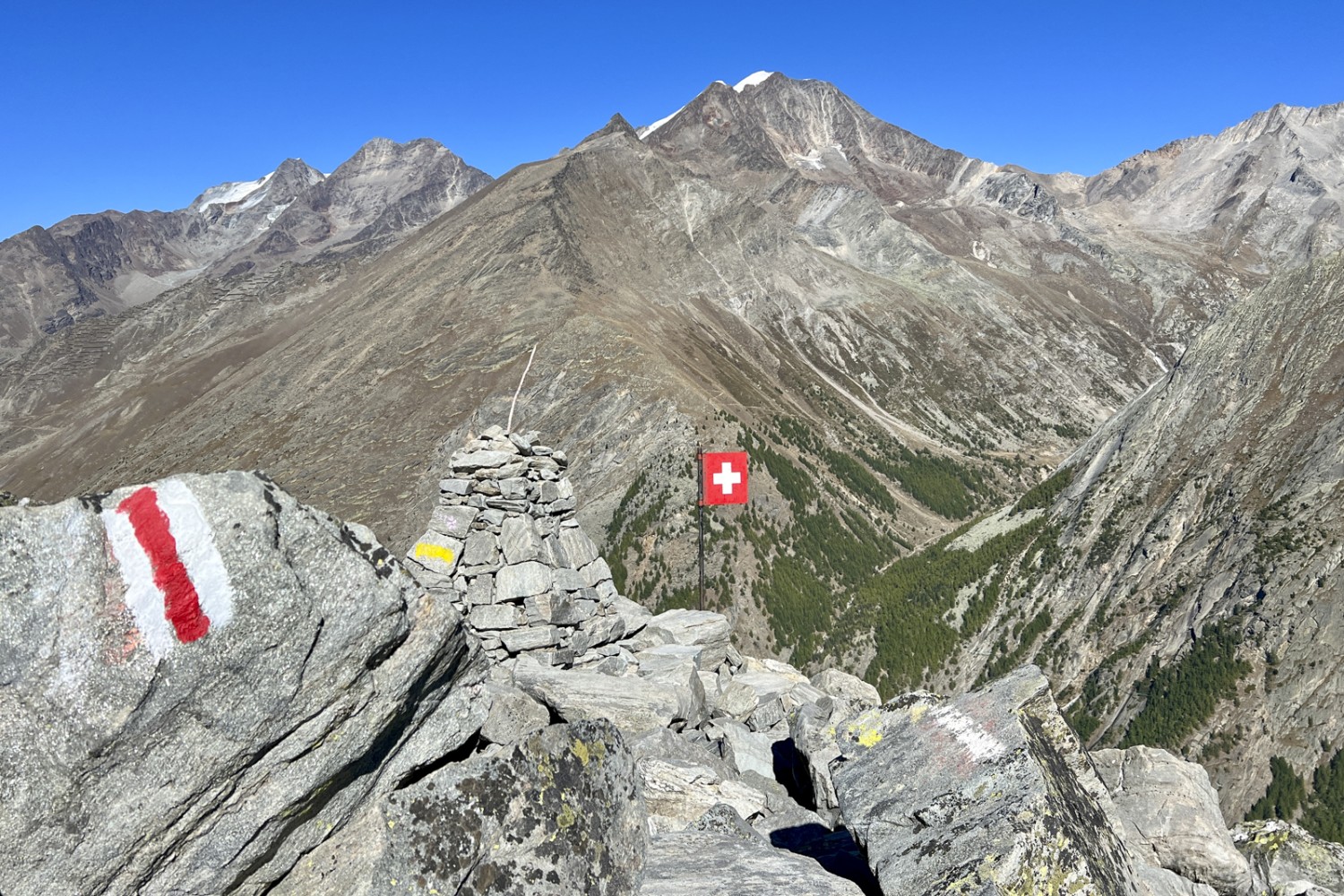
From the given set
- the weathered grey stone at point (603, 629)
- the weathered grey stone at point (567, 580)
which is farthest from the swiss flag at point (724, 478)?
the weathered grey stone at point (567, 580)

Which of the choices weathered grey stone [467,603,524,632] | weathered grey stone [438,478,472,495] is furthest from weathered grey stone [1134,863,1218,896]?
weathered grey stone [438,478,472,495]

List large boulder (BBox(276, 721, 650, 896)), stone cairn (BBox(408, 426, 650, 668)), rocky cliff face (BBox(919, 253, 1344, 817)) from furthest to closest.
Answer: rocky cliff face (BBox(919, 253, 1344, 817)) < stone cairn (BBox(408, 426, 650, 668)) < large boulder (BBox(276, 721, 650, 896))

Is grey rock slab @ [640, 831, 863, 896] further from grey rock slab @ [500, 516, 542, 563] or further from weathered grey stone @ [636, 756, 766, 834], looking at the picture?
grey rock slab @ [500, 516, 542, 563]

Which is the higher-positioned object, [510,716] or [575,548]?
[575,548]

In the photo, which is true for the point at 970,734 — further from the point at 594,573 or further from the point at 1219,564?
the point at 1219,564

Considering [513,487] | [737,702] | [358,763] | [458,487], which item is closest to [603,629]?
[737,702]

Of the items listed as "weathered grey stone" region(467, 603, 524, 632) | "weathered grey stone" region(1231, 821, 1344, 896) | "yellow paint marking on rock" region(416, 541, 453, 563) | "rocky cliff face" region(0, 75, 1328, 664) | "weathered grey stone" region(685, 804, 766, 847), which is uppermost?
"rocky cliff face" region(0, 75, 1328, 664)

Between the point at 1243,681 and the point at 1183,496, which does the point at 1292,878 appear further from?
the point at 1183,496
